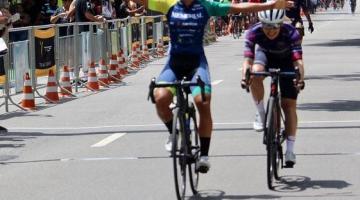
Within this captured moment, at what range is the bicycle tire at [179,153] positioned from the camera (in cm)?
766

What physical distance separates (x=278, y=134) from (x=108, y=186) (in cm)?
167

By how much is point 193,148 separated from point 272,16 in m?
1.48

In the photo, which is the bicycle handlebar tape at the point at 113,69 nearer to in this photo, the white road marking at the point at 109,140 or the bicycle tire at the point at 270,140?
the white road marking at the point at 109,140

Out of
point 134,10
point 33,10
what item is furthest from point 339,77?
point 134,10

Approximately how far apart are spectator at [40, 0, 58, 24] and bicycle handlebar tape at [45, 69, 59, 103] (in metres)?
10.8

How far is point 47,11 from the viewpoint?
97.8 ft

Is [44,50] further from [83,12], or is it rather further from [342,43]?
[342,43]

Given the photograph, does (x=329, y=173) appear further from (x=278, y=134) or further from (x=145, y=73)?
(x=145, y=73)

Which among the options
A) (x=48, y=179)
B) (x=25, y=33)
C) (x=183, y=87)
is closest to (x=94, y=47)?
(x=25, y=33)

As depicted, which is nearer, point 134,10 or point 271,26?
point 271,26

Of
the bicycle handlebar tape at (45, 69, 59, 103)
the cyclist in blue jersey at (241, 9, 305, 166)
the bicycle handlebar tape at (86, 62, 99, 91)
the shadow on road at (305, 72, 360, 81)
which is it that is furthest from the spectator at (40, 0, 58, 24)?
the cyclist in blue jersey at (241, 9, 305, 166)

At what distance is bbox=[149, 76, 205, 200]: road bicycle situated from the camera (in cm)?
772

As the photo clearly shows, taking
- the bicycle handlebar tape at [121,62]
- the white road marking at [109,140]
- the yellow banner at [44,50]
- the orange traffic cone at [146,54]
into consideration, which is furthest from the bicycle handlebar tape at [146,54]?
the white road marking at [109,140]

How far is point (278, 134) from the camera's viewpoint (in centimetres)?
891
